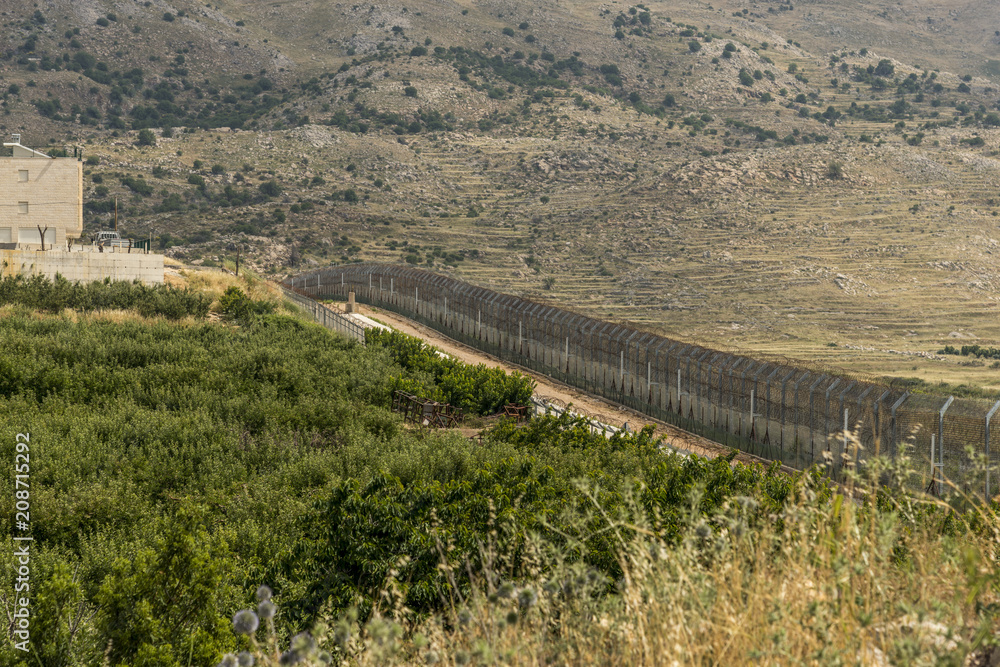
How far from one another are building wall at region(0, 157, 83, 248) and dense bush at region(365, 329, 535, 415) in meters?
27.9

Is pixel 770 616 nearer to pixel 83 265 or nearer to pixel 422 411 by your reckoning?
pixel 422 411

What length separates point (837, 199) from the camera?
330ft

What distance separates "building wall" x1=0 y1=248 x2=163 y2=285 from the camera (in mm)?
42031

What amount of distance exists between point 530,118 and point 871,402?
12896 cm

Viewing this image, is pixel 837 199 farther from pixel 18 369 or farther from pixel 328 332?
pixel 18 369

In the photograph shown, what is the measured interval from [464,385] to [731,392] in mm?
9116

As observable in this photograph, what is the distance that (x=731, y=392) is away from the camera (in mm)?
28328

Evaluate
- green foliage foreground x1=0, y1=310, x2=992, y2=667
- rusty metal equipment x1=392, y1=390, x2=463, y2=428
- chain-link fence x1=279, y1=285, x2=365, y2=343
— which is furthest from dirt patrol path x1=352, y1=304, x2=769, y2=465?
green foliage foreground x1=0, y1=310, x2=992, y2=667

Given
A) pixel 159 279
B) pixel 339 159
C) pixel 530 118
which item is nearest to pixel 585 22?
pixel 530 118

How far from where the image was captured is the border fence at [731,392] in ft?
66.5

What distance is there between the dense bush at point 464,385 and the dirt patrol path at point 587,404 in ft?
7.82

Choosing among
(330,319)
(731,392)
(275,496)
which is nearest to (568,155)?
(330,319)

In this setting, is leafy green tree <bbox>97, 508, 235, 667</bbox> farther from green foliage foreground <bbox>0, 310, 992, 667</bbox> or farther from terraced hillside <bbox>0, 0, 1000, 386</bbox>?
terraced hillside <bbox>0, 0, 1000, 386</bbox>

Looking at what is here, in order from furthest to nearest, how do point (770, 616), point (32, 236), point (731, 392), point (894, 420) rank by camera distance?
1. point (32, 236)
2. point (731, 392)
3. point (894, 420)
4. point (770, 616)
